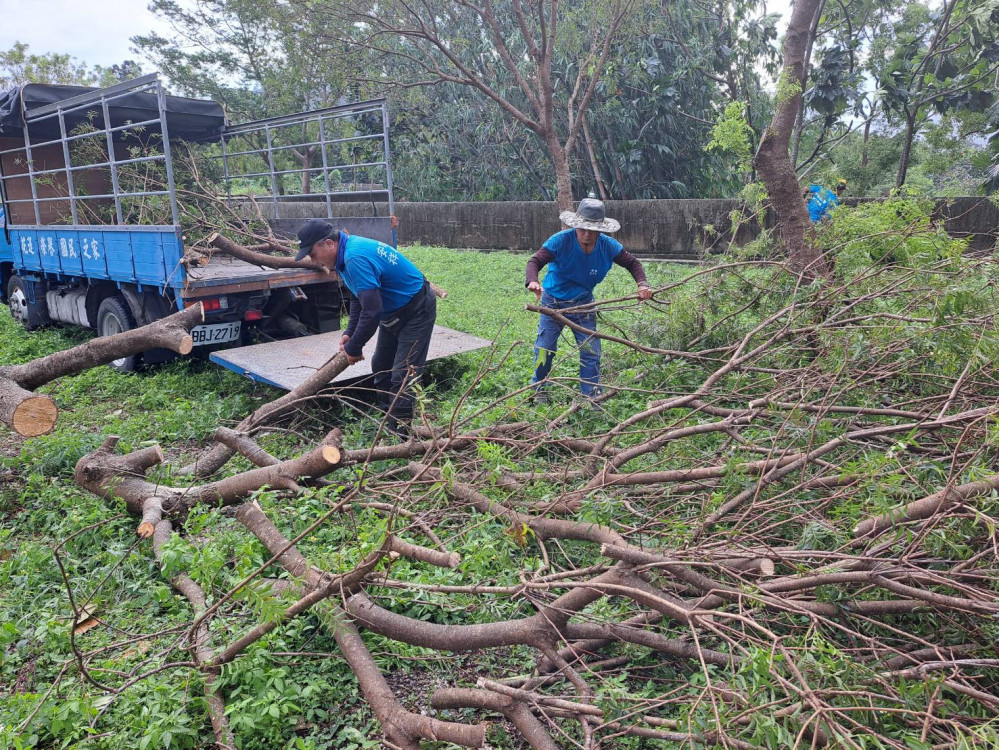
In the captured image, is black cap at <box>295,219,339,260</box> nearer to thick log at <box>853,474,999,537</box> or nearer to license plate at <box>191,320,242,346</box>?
license plate at <box>191,320,242,346</box>

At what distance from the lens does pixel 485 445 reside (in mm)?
3145

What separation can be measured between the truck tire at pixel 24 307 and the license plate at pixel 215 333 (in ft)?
12.5

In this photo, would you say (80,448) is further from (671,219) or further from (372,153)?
(372,153)

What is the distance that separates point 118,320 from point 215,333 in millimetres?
1491

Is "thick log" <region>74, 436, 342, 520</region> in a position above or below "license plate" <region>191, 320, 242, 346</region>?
below

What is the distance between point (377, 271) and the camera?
5.09 meters

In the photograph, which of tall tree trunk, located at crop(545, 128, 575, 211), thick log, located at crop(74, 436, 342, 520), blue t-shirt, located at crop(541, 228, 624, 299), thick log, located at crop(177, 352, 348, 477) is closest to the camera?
thick log, located at crop(74, 436, 342, 520)

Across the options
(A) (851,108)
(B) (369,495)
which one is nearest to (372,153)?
(A) (851,108)

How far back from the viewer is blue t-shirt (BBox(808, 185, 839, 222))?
6402mm

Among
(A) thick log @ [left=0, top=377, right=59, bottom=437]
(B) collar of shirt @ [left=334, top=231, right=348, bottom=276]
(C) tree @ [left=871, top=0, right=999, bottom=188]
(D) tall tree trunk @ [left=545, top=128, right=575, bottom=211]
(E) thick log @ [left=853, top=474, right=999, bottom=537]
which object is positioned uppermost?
(C) tree @ [left=871, top=0, right=999, bottom=188]

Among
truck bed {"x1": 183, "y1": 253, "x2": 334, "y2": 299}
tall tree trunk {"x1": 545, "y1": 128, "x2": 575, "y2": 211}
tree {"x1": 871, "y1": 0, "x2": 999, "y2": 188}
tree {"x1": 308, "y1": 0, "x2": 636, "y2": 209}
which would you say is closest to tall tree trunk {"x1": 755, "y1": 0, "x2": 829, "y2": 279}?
truck bed {"x1": 183, "y1": 253, "x2": 334, "y2": 299}

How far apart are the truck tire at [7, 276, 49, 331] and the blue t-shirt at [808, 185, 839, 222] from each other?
8.78 meters

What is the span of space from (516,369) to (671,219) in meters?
7.58

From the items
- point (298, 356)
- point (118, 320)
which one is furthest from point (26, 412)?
point (118, 320)
